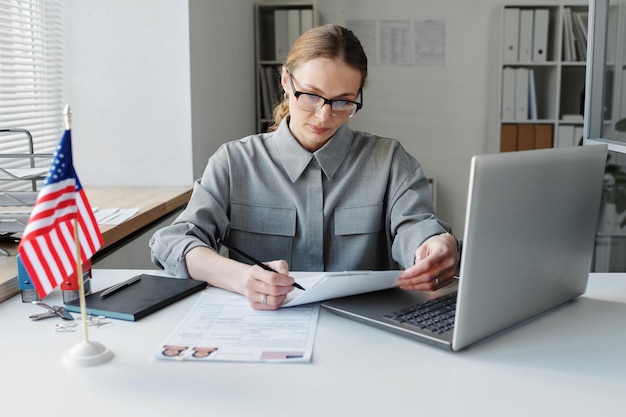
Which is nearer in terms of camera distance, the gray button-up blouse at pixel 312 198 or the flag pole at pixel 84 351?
the flag pole at pixel 84 351

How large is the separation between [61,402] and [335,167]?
1034 mm

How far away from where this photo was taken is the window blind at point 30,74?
8.47ft

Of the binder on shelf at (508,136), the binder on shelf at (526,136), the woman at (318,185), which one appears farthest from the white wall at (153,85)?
the binder on shelf at (526,136)

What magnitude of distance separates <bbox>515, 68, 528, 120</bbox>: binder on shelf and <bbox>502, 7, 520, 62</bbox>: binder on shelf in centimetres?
10

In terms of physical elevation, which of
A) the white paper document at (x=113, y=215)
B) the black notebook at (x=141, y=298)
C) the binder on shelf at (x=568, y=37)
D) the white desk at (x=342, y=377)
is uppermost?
the binder on shelf at (x=568, y=37)

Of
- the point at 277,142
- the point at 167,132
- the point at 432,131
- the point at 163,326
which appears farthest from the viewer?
the point at 432,131

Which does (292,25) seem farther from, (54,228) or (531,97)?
(54,228)

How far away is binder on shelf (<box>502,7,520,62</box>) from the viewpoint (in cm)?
424

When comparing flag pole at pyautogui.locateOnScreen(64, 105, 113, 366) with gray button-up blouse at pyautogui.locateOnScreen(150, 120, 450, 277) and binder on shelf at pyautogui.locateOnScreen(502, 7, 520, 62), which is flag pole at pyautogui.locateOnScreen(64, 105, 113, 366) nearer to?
gray button-up blouse at pyautogui.locateOnScreen(150, 120, 450, 277)

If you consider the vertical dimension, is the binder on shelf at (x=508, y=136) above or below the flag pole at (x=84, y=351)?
above

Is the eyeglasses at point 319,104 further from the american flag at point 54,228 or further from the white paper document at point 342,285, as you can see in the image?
the american flag at point 54,228

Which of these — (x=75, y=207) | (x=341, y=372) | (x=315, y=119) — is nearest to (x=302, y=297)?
(x=341, y=372)

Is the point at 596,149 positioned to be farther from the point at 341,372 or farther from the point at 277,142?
the point at 277,142

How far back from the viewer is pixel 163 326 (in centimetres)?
120
